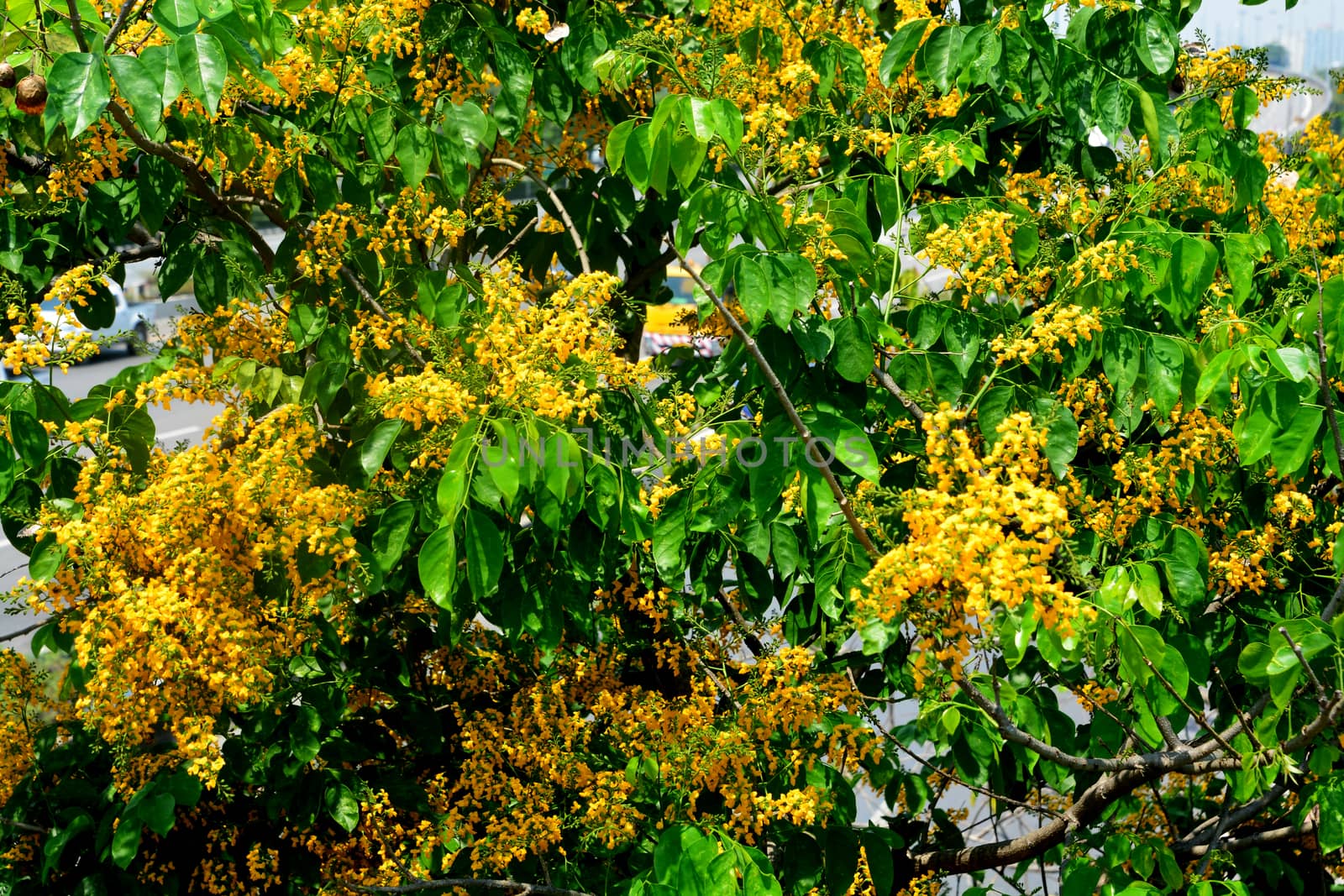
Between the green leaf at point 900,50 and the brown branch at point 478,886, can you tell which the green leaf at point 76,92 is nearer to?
the brown branch at point 478,886

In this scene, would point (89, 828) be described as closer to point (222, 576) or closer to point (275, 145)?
point (222, 576)

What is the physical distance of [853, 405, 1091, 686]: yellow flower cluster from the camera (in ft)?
5.75

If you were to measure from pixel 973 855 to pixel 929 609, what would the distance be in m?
1.46

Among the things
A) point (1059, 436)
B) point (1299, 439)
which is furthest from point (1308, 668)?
point (1059, 436)

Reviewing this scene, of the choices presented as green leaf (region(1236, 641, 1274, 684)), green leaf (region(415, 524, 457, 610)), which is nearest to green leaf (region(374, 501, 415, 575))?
green leaf (region(415, 524, 457, 610))

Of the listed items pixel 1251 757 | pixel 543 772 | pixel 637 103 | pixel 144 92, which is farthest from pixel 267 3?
pixel 1251 757

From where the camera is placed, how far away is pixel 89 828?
2842mm

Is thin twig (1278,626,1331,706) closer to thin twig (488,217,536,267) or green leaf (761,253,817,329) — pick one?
green leaf (761,253,817,329)

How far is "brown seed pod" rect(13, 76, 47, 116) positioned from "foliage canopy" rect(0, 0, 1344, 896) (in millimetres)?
18

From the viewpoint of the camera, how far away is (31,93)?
2336mm

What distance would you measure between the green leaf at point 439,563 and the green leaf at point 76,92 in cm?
87

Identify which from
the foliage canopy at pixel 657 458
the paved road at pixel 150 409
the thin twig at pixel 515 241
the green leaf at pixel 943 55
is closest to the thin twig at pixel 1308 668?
the foliage canopy at pixel 657 458

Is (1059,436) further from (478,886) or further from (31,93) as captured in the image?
(31,93)

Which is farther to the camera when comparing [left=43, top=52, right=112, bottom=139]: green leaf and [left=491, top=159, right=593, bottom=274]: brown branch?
[left=491, top=159, right=593, bottom=274]: brown branch
